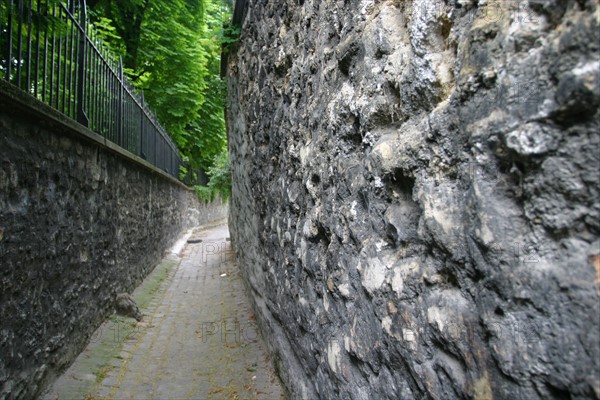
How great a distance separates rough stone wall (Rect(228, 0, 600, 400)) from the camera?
82 cm

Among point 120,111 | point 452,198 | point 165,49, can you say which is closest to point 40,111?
point 452,198

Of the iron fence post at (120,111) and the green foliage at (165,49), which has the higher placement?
the green foliage at (165,49)

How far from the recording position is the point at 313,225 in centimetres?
231

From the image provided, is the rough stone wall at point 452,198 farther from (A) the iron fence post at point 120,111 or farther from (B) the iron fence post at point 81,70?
(A) the iron fence post at point 120,111

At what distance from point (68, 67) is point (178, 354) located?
287 centimetres

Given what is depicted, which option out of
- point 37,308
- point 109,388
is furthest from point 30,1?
point 109,388

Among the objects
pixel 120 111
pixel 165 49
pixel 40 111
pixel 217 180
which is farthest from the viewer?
pixel 217 180

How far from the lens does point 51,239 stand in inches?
123

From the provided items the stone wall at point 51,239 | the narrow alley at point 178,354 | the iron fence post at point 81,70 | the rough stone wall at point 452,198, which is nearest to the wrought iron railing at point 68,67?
the iron fence post at point 81,70

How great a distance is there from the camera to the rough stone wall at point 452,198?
32.3 inches

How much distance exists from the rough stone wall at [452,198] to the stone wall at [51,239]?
174cm

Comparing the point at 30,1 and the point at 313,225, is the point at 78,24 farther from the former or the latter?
the point at 313,225

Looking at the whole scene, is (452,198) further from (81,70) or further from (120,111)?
(120,111)

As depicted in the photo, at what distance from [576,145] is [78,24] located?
4303mm
